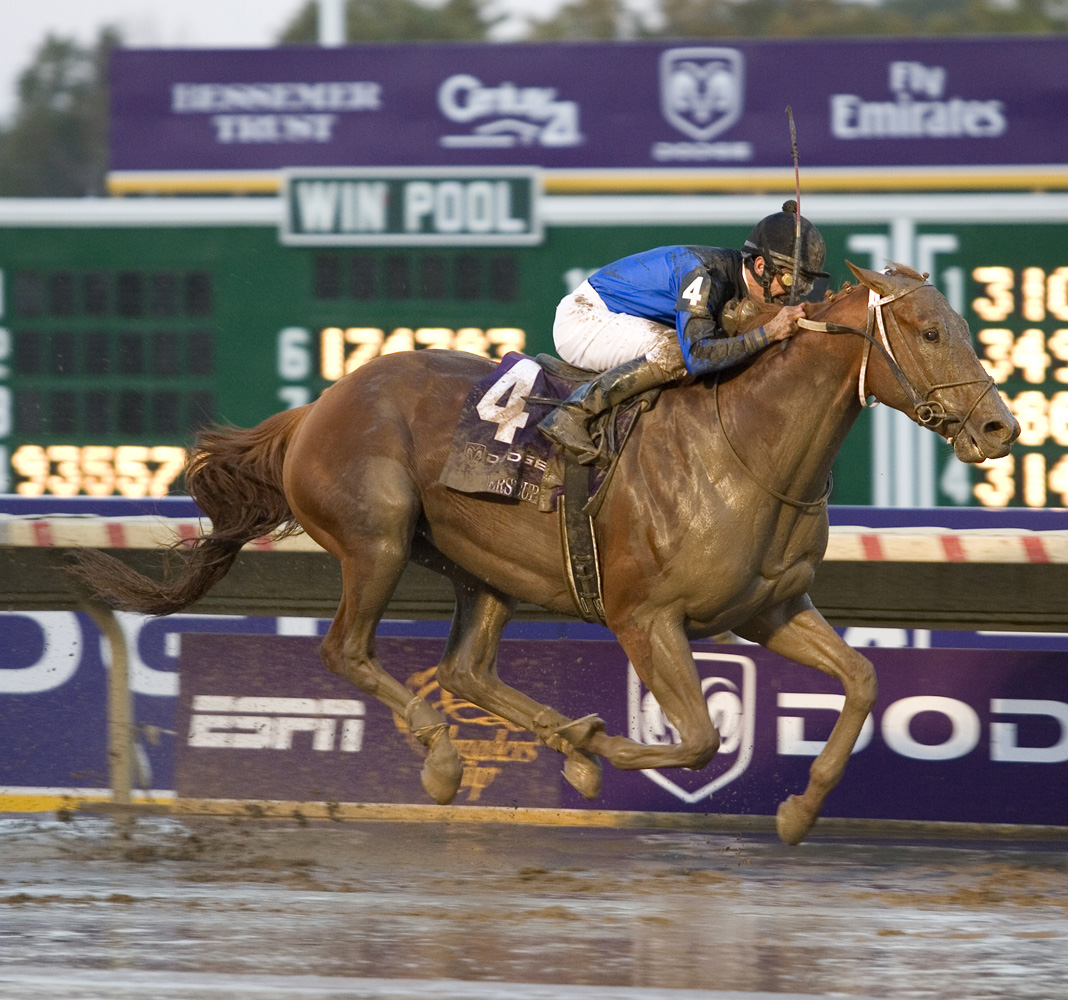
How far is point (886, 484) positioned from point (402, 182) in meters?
3.21

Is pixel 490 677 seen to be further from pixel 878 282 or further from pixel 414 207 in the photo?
pixel 414 207

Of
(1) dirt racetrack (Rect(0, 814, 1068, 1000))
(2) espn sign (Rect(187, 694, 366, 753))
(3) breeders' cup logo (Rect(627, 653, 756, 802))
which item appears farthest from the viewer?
(2) espn sign (Rect(187, 694, 366, 753))

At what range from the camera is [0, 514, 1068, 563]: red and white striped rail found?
21.9ft

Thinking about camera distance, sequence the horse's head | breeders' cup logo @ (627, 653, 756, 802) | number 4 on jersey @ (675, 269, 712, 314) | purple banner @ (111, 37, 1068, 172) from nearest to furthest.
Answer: the horse's head → number 4 on jersey @ (675, 269, 712, 314) → breeders' cup logo @ (627, 653, 756, 802) → purple banner @ (111, 37, 1068, 172)

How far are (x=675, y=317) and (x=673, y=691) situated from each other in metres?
1.18

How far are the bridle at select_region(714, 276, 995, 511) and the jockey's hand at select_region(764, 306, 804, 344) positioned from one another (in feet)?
0.07

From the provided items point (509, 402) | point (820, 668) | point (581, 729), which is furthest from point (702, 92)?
point (581, 729)

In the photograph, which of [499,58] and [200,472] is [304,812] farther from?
[499,58]

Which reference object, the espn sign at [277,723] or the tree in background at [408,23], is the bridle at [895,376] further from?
the tree in background at [408,23]

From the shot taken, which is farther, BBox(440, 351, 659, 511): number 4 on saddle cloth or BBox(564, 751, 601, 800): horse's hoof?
BBox(564, 751, 601, 800): horse's hoof

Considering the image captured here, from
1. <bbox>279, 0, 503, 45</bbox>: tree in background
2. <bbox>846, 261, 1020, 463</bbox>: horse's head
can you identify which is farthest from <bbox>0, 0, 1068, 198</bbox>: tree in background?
<bbox>846, 261, 1020, 463</bbox>: horse's head

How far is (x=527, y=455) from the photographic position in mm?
5887

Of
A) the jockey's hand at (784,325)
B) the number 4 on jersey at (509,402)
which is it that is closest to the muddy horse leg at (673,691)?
the number 4 on jersey at (509,402)

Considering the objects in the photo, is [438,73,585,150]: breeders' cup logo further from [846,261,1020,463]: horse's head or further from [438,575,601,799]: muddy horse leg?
[846,261,1020,463]: horse's head
